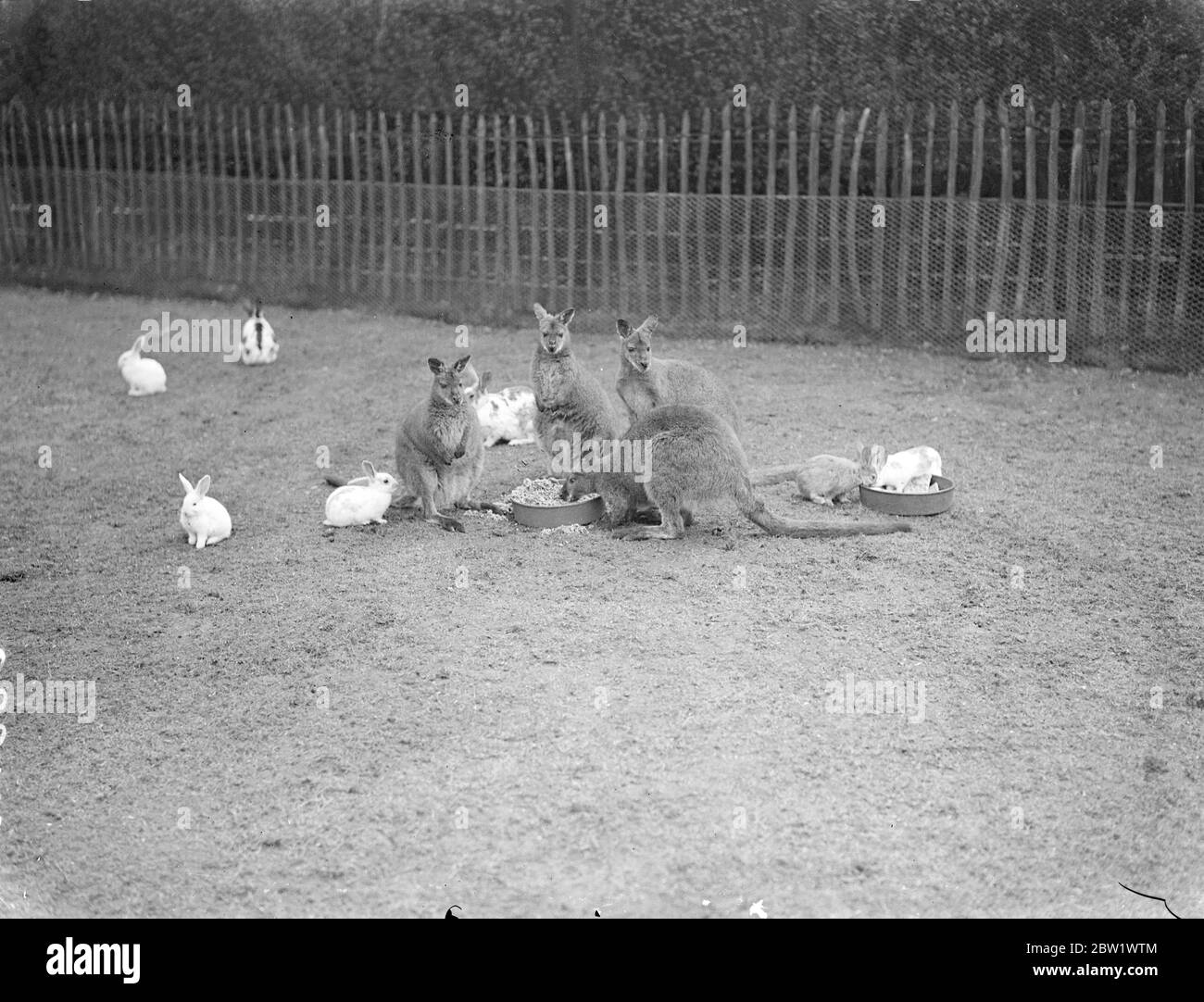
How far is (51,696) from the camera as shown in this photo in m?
6.27

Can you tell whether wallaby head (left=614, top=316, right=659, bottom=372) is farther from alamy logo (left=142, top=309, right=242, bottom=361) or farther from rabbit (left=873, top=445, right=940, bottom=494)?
alamy logo (left=142, top=309, right=242, bottom=361)

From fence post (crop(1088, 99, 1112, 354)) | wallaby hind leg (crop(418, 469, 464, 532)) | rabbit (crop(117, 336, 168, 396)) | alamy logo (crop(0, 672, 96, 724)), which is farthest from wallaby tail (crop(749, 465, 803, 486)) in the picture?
rabbit (crop(117, 336, 168, 396))

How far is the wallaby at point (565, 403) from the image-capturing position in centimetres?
872

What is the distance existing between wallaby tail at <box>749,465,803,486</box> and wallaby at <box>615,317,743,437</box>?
34 cm

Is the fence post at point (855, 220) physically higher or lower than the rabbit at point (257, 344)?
higher

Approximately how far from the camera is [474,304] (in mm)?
14945

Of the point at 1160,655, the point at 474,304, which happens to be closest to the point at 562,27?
the point at 474,304

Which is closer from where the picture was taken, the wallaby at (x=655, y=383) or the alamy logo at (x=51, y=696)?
the alamy logo at (x=51, y=696)

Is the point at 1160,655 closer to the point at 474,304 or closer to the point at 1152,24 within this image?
the point at 1152,24

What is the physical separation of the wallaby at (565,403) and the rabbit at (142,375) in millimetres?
4759

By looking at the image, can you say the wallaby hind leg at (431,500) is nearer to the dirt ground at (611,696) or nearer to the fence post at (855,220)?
the dirt ground at (611,696)

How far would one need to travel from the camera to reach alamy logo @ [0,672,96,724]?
20.1ft
